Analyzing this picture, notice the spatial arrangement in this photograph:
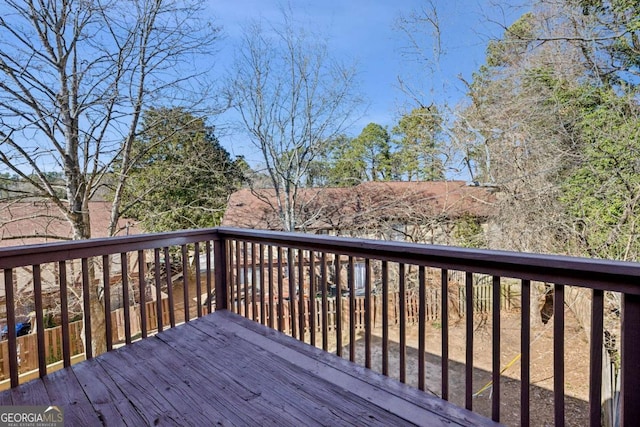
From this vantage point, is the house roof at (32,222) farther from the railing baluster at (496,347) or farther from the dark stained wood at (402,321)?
the railing baluster at (496,347)

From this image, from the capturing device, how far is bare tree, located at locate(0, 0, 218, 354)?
191 inches

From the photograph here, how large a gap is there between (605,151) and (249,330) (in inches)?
261

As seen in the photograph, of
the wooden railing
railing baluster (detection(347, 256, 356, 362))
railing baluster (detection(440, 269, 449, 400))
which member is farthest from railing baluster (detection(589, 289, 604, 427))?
railing baluster (detection(347, 256, 356, 362))

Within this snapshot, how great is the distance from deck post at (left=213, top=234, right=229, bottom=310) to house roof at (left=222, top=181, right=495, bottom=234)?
552cm

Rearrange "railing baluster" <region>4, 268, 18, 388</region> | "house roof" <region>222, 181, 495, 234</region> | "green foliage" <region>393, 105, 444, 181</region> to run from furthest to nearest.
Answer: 1. "green foliage" <region>393, 105, 444, 181</region>
2. "house roof" <region>222, 181, 495, 234</region>
3. "railing baluster" <region>4, 268, 18, 388</region>

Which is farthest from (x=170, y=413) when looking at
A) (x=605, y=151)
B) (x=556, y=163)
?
(x=556, y=163)

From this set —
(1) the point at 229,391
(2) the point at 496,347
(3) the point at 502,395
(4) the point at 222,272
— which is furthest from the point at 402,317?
(3) the point at 502,395

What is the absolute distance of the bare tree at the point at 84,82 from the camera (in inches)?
191

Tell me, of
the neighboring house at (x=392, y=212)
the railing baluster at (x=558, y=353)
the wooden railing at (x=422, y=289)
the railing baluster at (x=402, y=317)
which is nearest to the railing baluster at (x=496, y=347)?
the wooden railing at (x=422, y=289)

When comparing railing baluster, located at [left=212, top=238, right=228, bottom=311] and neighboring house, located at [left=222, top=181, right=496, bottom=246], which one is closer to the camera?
railing baluster, located at [left=212, top=238, right=228, bottom=311]

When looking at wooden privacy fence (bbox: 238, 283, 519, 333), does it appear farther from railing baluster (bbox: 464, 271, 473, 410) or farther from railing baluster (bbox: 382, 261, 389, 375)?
railing baluster (bbox: 464, 271, 473, 410)

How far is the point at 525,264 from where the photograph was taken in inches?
51.8

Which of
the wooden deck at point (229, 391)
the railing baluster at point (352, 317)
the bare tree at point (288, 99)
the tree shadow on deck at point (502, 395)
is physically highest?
the bare tree at point (288, 99)

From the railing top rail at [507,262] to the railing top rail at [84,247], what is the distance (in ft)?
3.94
